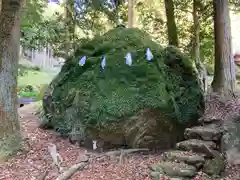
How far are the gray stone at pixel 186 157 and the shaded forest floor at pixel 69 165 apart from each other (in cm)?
30

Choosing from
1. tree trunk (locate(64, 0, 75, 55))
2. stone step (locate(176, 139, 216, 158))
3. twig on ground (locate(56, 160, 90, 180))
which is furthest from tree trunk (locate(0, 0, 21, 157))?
tree trunk (locate(64, 0, 75, 55))

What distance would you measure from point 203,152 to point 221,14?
454cm

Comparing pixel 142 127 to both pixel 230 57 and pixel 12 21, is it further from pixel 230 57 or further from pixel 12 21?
pixel 230 57

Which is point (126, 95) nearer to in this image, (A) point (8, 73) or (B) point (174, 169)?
(B) point (174, 169)

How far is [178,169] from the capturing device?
479 centimetres

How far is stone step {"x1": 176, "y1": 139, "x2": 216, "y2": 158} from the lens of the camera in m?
5.16

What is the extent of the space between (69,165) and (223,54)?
17.5 ft

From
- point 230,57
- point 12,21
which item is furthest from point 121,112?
point 230,57

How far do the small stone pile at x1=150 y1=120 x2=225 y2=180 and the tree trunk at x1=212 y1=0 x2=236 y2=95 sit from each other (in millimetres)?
2706

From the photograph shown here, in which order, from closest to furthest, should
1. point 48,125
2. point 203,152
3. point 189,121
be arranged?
point 203,152
point 189,121
point 48,125

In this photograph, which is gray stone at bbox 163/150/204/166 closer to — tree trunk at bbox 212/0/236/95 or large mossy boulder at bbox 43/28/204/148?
large mossy boulder at bbox 43/28/204/148

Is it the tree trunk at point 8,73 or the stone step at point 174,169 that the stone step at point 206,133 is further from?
the tree trunk at point 8,73

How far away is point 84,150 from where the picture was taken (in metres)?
6.04

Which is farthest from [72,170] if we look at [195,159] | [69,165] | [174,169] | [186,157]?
[195,159]
